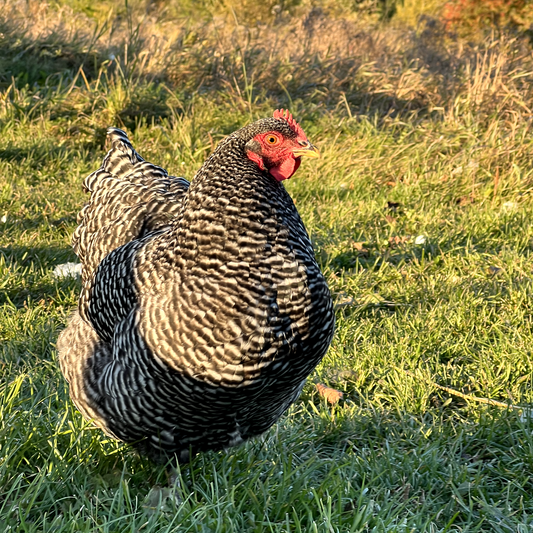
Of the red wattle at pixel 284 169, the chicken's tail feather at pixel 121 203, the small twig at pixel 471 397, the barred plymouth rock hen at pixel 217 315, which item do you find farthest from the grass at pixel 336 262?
the red wattle at pixel 284 169

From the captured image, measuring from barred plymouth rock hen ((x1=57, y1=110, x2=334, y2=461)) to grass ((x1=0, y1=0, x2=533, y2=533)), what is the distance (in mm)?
256

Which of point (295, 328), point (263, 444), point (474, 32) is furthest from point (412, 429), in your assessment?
point (474, 32)

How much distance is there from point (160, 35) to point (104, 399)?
810 cm

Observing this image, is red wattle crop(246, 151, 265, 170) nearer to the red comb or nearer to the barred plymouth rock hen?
the barred plymouth rock hen

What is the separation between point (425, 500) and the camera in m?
2.65

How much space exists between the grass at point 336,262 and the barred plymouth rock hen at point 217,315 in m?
0.26

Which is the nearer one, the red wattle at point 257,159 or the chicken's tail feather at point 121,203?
the red wattle at point 257,159

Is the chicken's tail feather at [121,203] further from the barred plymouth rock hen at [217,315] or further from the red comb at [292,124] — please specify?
the red comb at [292,124]

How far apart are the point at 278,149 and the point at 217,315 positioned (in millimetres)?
701

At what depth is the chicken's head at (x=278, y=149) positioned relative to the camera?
2.50m

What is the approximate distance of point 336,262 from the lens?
511 cm

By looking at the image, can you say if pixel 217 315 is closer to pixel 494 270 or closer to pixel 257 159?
pixel 257 159

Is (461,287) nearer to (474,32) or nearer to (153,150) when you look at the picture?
(153,150)

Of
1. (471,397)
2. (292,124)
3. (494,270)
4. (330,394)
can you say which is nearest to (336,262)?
(494,270)
